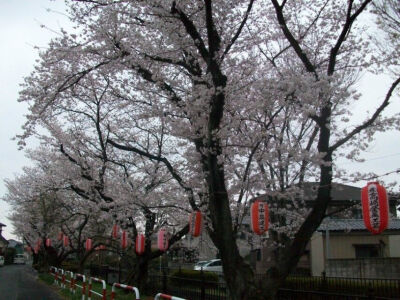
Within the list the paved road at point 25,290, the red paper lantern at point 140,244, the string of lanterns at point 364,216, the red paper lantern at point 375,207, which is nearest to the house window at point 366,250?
the string of lanterns at point 364,216

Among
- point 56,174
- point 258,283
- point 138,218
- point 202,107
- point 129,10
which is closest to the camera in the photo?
point 258,283

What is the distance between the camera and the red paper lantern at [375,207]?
279 inches

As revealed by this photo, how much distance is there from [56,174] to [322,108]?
51.1ft

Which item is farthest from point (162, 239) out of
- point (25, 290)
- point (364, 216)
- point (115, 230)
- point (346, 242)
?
point (346, 242)

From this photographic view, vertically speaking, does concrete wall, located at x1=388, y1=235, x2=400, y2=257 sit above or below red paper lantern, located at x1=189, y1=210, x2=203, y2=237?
below

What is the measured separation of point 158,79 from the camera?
388 inches

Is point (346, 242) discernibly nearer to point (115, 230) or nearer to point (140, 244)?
point (115, 230)

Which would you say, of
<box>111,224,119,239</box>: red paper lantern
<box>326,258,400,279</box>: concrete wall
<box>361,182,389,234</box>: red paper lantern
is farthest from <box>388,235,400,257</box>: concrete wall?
<box>361,182,389,234</box>: red paper lantern

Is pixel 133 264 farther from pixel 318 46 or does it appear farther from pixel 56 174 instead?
pixel 318 46

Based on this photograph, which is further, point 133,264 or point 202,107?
point 133,264

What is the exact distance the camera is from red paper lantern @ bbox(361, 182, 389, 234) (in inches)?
279

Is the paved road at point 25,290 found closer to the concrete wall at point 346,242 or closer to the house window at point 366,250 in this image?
the concrete wall at point 346,242

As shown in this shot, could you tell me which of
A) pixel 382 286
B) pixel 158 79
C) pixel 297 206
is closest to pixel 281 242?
pixel 297 206

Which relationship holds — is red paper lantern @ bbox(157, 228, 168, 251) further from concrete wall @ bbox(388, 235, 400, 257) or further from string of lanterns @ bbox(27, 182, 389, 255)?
concrete wall @ bbox(388, 235, 400, 257)
